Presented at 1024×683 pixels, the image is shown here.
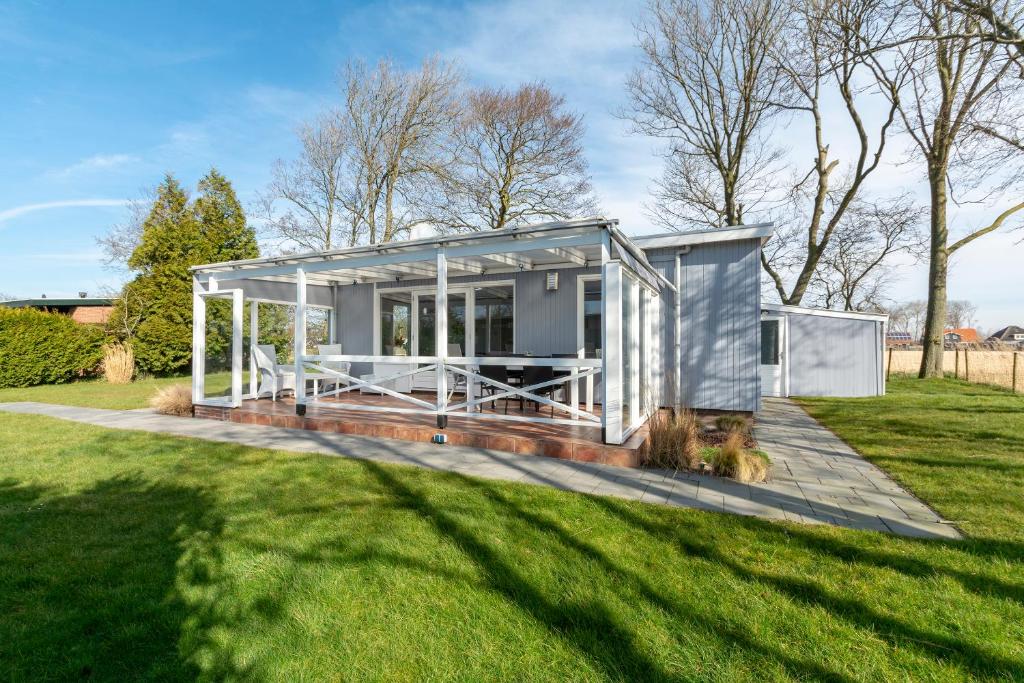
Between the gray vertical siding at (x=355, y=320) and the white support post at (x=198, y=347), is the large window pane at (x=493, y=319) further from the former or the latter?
the white support post at (x=198, y=347)

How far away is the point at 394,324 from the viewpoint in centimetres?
1030

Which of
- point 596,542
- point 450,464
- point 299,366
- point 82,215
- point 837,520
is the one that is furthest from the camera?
point 82,215

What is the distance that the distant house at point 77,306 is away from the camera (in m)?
20.7

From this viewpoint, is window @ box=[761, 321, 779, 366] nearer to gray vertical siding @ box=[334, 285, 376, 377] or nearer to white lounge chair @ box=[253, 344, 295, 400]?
gray vertical siding @ box=[334, 285, 376, 377]

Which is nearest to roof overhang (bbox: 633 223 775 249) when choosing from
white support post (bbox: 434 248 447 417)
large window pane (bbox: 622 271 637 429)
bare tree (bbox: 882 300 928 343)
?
large window pane (bbox: 622 271 637 429)

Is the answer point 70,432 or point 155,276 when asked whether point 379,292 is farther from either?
point 155,276

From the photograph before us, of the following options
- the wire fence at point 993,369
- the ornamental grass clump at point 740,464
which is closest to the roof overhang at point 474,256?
the ornamental grass clump at point 740,464

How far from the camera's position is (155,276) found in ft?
48.7

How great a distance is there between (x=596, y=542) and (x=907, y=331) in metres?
54.7

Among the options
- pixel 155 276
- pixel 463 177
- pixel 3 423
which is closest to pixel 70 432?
pixel 3 423

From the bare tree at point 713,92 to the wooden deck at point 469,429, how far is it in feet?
37.5

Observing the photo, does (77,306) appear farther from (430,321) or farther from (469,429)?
(469,429)

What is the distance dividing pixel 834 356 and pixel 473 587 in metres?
12.7

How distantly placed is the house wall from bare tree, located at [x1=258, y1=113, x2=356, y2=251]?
43.2ft
